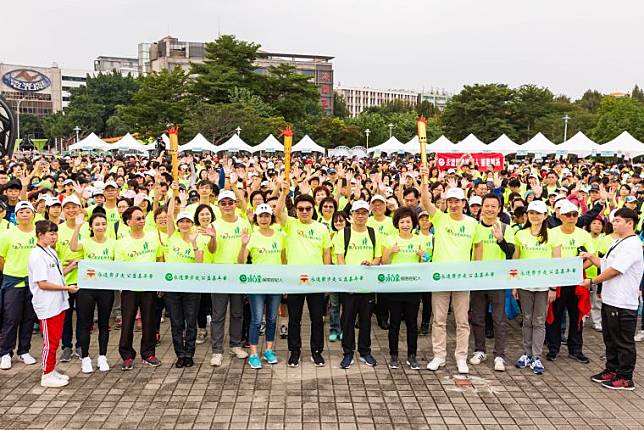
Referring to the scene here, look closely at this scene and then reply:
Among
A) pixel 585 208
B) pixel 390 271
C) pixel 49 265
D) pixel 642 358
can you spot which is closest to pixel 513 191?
pixel 585 208

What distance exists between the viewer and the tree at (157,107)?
160 feet

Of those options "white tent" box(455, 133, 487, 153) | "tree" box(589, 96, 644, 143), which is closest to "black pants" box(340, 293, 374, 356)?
"white tent" box(455, 133, 487, 153)

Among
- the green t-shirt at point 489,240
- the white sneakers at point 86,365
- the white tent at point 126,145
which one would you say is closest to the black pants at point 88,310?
the white sneakers at point 86,365

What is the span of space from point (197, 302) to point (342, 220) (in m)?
2.03

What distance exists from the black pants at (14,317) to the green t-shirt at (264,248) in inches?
102

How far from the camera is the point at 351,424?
525 centimetres

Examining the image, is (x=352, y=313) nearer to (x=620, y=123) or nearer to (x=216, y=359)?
(x=216, y=359)

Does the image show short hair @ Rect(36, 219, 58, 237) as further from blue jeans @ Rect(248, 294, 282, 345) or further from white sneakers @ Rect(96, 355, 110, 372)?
blue jeans @ Rect(248, 294, 282, 345)

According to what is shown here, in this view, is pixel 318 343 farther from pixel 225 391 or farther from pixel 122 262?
pixel 122 262

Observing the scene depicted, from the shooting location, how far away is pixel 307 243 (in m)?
6.60

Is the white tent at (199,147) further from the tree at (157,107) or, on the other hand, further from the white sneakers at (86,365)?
the white sneakers at (86,365)

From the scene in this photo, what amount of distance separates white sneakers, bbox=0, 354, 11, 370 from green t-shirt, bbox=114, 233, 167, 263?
1635 mm

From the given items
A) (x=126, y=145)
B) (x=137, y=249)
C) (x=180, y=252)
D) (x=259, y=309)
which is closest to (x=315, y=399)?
(x=259, y=309)

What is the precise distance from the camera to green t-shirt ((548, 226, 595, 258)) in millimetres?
6676
